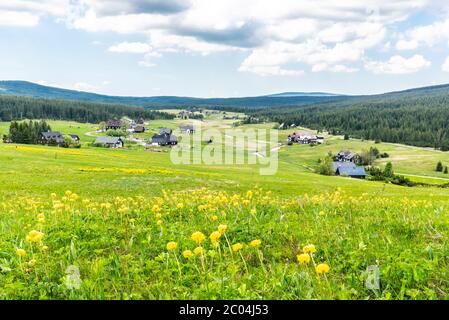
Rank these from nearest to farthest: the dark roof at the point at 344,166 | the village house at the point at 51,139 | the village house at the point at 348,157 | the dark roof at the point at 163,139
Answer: the dark roof at the point at 344,166 → the village house at the point at 51,139 → the village house at the point at 348,157 → the dark roof at the point at 163,139

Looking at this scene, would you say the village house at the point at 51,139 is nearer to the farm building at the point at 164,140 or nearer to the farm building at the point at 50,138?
the farm building at the point at 50,138

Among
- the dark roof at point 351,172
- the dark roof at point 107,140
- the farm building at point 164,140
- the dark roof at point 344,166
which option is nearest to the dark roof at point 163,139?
the farm building at point 164,140

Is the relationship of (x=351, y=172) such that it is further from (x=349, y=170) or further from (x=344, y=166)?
(x=344, y=166)

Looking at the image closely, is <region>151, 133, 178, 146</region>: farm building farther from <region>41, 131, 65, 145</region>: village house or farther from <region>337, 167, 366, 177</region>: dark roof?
<region>337, 167, 366, 177</region>: dark roof

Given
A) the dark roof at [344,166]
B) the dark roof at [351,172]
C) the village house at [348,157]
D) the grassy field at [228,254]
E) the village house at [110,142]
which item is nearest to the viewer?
the grassy field at [228,254]

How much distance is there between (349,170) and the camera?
107375 millimetres

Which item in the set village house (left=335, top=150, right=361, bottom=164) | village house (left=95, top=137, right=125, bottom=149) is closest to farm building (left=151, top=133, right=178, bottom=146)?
village house (left=95, top=137, right=125, bottom=149)

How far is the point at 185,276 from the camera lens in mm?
4633

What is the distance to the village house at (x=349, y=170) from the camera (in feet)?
345

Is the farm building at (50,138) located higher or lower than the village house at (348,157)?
higher

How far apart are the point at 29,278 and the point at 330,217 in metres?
5.88

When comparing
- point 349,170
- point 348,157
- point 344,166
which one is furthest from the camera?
point 348,157

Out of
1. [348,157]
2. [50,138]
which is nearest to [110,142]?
[50,138]
